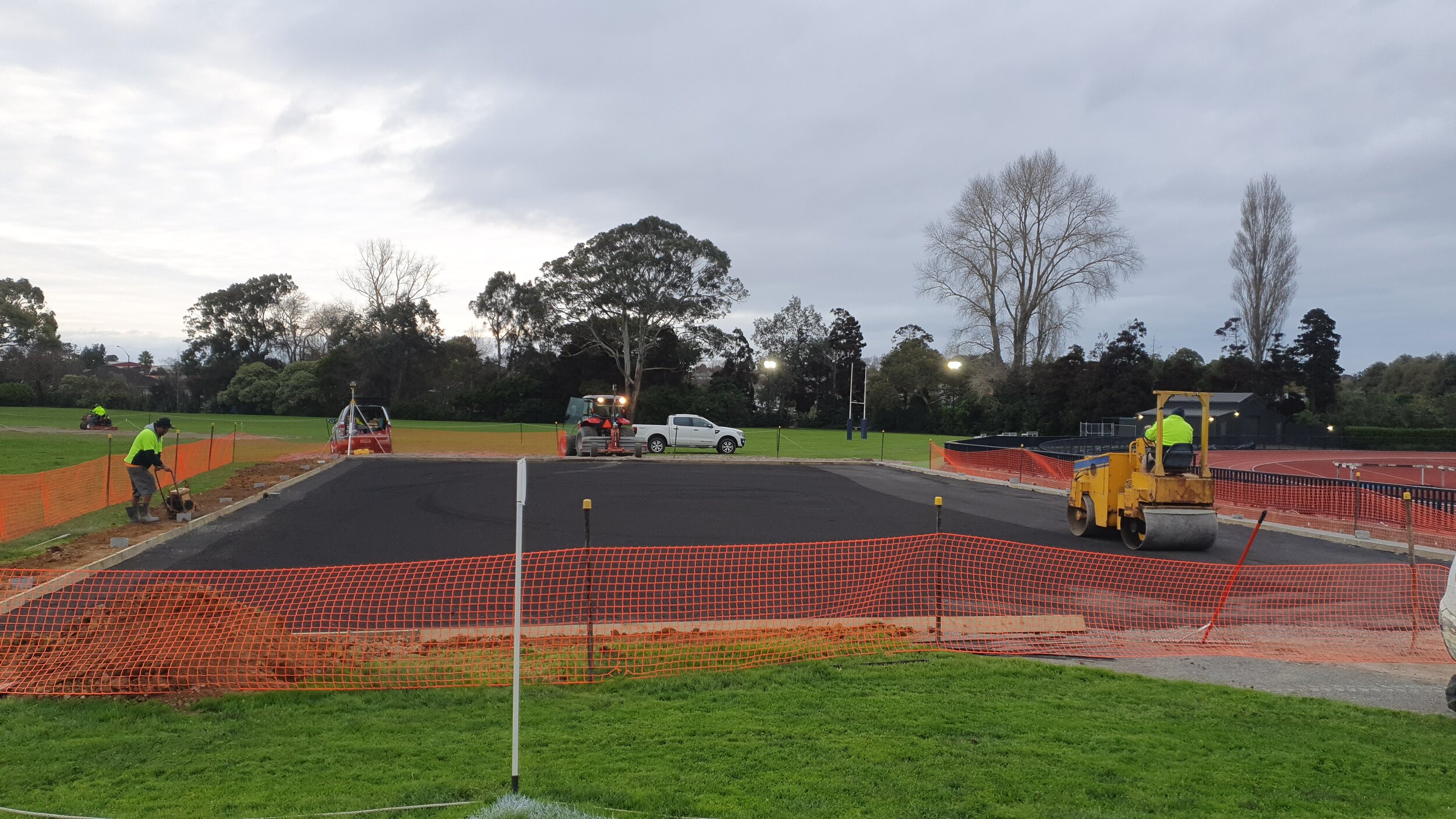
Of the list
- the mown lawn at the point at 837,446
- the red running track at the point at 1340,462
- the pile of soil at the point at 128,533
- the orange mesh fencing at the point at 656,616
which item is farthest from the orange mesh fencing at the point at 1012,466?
the pile of soil at the point at 128,533

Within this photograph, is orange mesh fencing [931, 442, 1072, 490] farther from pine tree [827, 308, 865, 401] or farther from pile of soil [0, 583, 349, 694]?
pine tree [827, 308, 865, 401]

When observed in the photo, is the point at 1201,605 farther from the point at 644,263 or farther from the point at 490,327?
the point at 490,327

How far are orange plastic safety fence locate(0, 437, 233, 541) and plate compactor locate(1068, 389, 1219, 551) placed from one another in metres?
16.3

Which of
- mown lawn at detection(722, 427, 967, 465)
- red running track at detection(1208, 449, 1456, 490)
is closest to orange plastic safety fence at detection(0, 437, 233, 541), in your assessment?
mown lawn at detection(722, 427, 967, 465)

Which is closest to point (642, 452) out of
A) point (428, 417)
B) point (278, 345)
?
point (428, 417)

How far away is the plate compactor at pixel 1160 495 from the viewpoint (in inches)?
519

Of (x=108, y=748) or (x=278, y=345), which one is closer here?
(x=108, y=748)

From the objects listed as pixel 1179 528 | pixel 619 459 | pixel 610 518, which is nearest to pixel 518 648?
pixel 610 518

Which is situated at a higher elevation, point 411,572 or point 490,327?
point 490,327

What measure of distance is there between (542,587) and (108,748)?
503 cm

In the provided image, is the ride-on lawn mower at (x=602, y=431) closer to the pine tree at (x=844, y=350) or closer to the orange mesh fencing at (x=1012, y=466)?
the orange mesh fencing at (x=1012, y=466)

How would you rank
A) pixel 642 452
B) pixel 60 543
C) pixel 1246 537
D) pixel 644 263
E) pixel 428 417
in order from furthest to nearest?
pixel 428 417 → pixel 644 263 → pixel 642 452 → pixel 1246 537 → pixel 60 543

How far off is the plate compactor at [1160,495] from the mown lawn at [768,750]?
7.30 m

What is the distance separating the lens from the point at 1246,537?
15203mm
